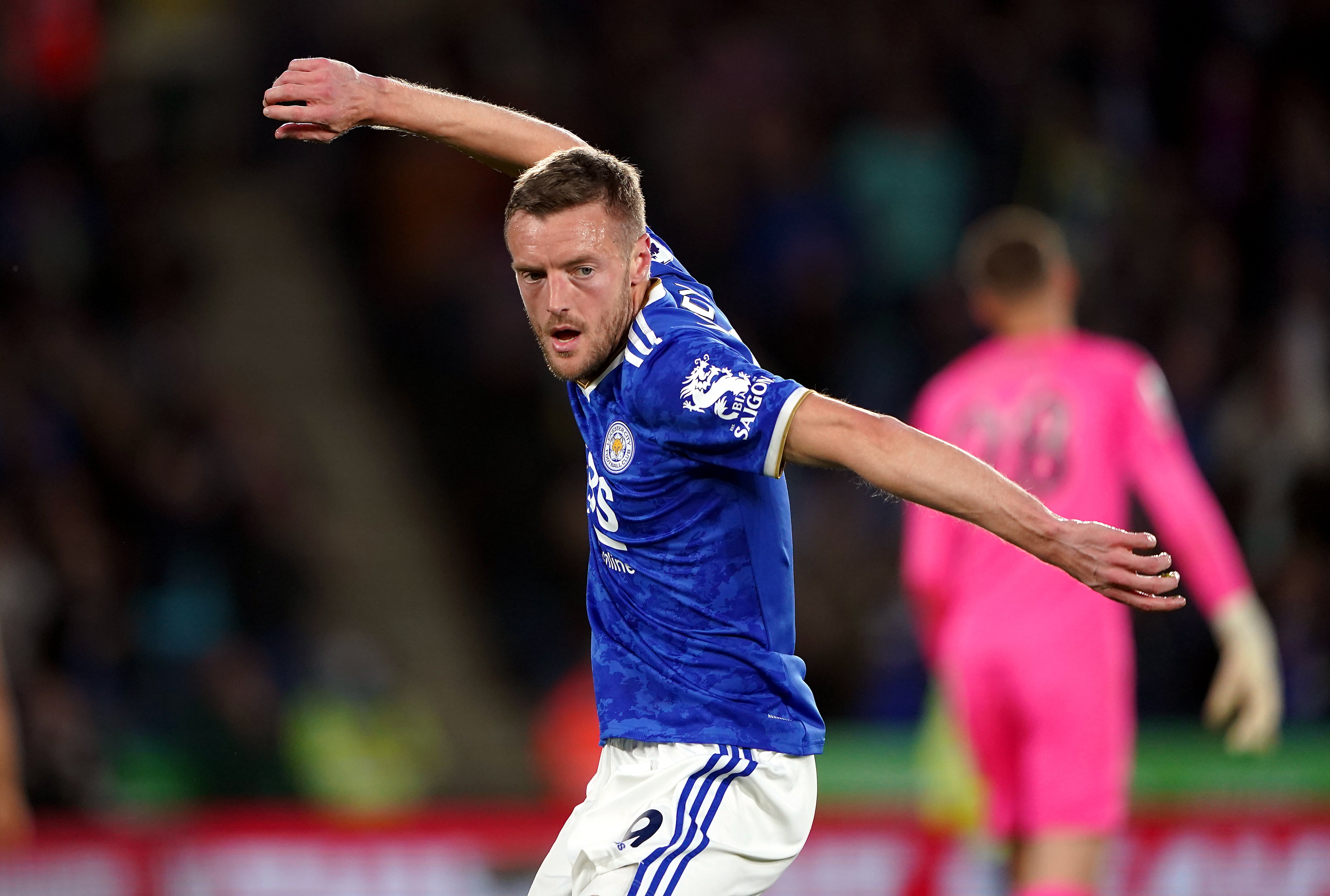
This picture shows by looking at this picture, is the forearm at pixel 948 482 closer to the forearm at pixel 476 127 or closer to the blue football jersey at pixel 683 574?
the blue football jersey at pixel 683 574

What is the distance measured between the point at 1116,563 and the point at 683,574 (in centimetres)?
87

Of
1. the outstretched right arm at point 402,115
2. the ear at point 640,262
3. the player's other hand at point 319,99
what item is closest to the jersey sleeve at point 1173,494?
the outstretched right arm at point 402,115

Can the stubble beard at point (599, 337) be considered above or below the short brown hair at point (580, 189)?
below

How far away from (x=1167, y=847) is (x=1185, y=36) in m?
5.96

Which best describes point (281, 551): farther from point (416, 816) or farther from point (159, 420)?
point (416, 816)

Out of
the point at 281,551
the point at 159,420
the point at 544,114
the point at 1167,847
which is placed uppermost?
the point at 544,114

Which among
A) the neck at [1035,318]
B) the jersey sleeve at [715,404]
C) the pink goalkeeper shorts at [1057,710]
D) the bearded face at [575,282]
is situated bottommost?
the pink goalkeeper shorts at [1057,710]

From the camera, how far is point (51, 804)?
870 cm

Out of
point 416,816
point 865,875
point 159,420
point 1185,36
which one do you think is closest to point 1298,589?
point 865,875

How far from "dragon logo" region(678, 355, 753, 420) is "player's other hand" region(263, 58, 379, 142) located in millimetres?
1046

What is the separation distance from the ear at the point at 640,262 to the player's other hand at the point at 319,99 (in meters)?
0.71

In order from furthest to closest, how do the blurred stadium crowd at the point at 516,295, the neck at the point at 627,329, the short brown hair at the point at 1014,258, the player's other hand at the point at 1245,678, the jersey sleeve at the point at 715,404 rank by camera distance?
the blurred stadium crowd at the point at 516,295 → the short brown hair at the point at 1014,258 → the player's other hand at the point at 1245,678 → the neck at the point at 627,329 → the jersey sleeve at the point at 715,404

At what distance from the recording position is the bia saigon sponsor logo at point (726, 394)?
10.1 feet

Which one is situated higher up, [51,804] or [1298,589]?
[1298,589]
